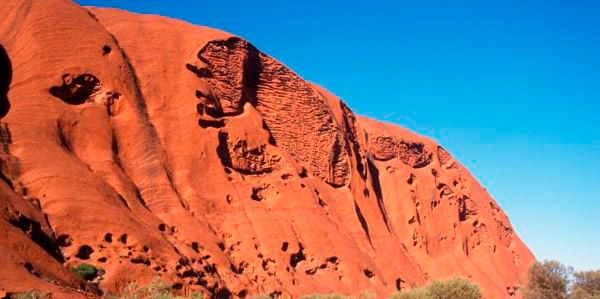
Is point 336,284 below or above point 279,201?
below

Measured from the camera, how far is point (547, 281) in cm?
4691

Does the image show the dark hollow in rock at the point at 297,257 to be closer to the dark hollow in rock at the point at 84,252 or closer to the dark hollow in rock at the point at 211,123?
the dark hollow in rock at the point at 211,123

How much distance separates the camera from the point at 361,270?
142 feet

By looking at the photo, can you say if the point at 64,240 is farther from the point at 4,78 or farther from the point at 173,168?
the point at 173,168

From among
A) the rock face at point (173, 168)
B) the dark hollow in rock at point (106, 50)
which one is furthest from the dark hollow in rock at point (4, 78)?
the dark hollow in rock at point (106, 50)

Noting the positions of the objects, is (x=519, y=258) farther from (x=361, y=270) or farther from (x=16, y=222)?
(x=16, y=222)

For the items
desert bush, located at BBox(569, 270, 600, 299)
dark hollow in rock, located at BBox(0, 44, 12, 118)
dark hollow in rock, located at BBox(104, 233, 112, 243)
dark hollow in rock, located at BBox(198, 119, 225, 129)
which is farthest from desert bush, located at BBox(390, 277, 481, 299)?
dark hollow in rock, located at BBox(0, 44, 12, 118)

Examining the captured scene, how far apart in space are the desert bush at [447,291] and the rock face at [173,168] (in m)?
7.18

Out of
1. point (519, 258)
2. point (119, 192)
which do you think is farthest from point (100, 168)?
point (519, 258)

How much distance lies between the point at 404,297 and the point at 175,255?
1145 cm

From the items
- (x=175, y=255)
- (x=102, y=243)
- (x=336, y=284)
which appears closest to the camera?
(x=102, y=243)

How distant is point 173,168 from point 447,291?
16979 mm

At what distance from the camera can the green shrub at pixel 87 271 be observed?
82.3ft

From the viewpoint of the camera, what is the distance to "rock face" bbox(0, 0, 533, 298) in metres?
27.6
